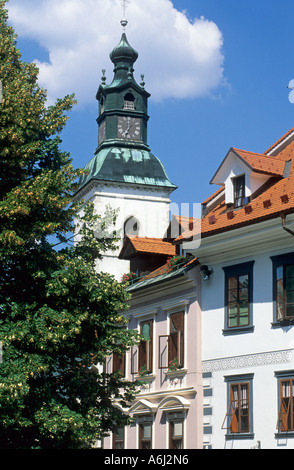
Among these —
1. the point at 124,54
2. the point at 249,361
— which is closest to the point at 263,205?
the point at 249,361

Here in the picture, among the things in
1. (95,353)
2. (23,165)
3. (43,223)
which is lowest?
(95,353)

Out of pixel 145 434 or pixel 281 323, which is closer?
pixel 281 323

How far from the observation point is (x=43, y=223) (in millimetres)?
24156

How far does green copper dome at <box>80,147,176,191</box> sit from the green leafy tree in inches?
2118

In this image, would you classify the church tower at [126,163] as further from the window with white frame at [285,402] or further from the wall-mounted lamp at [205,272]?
the window with white frame at [285,402]

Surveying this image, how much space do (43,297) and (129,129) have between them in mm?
57654

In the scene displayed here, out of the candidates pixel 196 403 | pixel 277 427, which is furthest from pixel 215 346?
pixel 277 427

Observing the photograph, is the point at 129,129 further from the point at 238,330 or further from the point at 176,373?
the point at 238,330

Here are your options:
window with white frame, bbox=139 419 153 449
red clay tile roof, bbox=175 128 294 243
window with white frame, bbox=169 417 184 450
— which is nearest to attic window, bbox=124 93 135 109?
red clay tile roof, bbox=175 128 294 243

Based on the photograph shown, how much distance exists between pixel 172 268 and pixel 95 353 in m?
8.05

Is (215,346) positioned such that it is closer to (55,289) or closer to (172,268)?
(172,268)

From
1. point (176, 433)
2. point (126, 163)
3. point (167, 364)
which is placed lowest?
point (176, 433)

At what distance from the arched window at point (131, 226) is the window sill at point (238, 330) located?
53.1m

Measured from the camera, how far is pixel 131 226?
8212 cm
